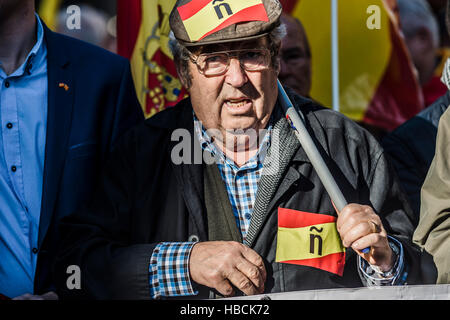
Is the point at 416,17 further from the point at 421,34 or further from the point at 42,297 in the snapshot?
the point at 42,297

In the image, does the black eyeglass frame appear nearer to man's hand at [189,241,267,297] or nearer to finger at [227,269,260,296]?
man's hand at [189,241,267,297]

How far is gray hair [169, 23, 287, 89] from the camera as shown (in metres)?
2.49

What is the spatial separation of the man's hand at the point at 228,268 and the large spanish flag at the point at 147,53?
1.25 metres

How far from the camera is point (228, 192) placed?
2.46 metres

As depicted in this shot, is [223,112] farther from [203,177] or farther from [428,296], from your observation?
[428,296]

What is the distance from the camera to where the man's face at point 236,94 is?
2.40m

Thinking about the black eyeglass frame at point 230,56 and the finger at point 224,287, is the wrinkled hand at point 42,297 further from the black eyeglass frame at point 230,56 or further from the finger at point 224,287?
the black eyeglass frame at point 230,56

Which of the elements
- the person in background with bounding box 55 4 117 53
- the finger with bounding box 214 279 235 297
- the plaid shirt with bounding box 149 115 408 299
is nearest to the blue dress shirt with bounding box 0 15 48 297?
the person in background with bounding box 55 4 117 53

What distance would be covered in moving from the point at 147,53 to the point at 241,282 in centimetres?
153

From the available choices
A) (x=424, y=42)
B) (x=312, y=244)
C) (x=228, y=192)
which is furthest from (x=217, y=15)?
(x=424, y=42)

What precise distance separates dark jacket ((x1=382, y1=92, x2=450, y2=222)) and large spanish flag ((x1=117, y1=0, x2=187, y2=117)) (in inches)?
44.3

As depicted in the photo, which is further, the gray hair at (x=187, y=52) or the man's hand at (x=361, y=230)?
the gray hair at (x=187, y=52)

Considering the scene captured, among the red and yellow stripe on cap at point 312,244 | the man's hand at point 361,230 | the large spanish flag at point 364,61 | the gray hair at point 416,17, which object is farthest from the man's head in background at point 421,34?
the man's hand at point 361,230
